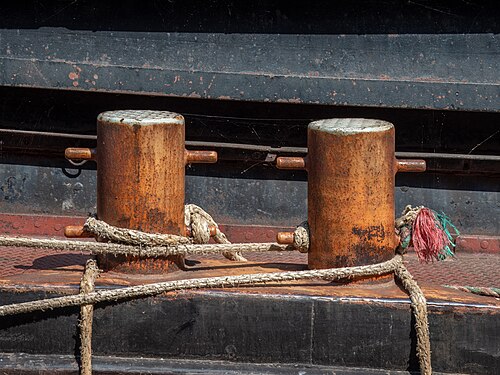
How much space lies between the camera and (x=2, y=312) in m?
2.77

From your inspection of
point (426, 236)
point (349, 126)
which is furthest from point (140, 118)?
point (426, 236)

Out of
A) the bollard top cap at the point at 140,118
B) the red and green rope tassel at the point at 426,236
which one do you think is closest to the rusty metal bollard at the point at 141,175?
the bollard top cap at the point at 140,118

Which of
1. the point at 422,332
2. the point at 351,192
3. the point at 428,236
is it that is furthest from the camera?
the point at 428,236

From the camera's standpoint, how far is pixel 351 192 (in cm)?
282

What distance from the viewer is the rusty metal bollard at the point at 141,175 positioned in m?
→ 2.84

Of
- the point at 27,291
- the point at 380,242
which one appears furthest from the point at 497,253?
the point at 27,291

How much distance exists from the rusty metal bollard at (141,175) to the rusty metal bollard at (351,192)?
0.39 m

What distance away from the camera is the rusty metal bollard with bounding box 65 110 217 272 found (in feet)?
9.32

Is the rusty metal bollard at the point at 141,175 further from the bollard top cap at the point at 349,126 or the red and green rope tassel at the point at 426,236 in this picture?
the red and green rope tassel at the point at 426,236

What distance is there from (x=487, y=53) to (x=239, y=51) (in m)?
1.08

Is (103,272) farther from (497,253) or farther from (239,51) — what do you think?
(497,253)

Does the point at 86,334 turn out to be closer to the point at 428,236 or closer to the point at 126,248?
the point at 126,248

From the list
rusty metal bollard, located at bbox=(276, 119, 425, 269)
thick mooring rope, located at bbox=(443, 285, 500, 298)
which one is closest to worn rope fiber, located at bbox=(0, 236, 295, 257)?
rusty metal bollard, located at bbox=(276, 119, 425, 269)

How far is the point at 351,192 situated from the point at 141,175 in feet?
2.18
